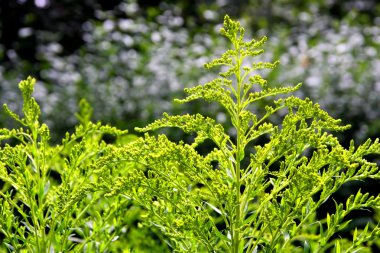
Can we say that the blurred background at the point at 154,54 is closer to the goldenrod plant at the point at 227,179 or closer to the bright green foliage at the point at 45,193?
the bright green foliage at the point at 45,193

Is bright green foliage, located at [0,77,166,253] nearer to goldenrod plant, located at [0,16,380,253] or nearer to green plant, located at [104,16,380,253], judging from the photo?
goldenrod plant, located at [0,16,380,253]

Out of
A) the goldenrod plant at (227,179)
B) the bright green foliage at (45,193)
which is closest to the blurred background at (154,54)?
the bright green foliage at (45,193)

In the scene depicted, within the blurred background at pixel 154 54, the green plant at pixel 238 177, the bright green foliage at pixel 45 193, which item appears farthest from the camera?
the blurred background at pixel 154 54

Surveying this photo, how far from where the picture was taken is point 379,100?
6559 mm

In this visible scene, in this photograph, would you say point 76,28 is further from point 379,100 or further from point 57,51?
point 379,100

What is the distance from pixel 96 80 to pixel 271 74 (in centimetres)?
198

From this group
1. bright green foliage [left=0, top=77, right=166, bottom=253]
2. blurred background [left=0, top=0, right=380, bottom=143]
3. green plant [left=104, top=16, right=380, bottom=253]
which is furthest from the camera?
blurred background [left=0, top=0, right=380, bottom=143]

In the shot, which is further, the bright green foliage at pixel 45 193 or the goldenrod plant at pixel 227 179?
the bright green foliage at pixel 45 193

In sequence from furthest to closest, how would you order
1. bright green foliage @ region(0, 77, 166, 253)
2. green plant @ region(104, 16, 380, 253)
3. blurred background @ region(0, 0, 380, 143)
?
1. blurred background @ region(0, 0, 380, 143)
2. bright green foliage @ region(0, 77, 166, 253)
3. green plant @ region(104, 16, 380, 253)

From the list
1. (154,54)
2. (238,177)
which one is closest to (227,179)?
(238,177)

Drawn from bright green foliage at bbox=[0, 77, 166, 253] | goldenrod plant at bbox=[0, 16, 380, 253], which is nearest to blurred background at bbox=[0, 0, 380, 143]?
bright green foliage at bbox=[0, 77, 166, 253]

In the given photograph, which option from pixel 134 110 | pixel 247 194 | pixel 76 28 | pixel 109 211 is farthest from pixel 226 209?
pixel 76 28

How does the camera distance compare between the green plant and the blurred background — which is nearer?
the green plant

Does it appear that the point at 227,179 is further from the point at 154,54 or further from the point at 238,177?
the point at 154,54
